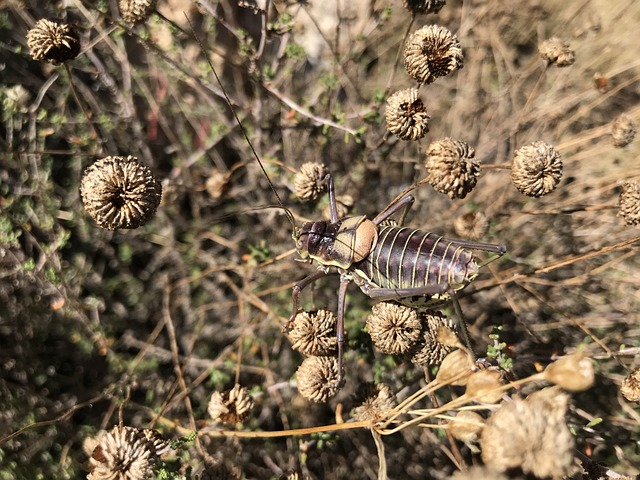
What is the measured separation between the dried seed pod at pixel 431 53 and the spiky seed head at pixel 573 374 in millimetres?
1497

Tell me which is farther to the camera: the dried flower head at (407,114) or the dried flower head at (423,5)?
the dried flower head at (423,5)

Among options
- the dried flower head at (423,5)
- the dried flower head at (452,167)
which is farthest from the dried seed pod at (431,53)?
the dried flower head at (452,167)

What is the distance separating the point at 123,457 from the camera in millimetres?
1851

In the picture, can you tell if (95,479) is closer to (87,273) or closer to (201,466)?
(201,466)

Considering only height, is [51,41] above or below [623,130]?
above

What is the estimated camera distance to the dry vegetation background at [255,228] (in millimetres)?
2861

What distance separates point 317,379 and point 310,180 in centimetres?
110

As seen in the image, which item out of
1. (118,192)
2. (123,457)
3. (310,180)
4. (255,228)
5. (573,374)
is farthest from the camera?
(255,228)

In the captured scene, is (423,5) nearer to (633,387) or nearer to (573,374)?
(573,374)

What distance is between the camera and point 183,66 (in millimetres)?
2965

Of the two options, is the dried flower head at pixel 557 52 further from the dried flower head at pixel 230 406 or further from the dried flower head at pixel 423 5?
the dried flower head at pixel 230 406

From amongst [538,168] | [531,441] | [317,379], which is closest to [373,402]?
[317,379]

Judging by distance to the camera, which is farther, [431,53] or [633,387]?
[431,53]

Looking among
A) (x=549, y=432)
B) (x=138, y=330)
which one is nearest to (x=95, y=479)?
(x=549, y=432)
